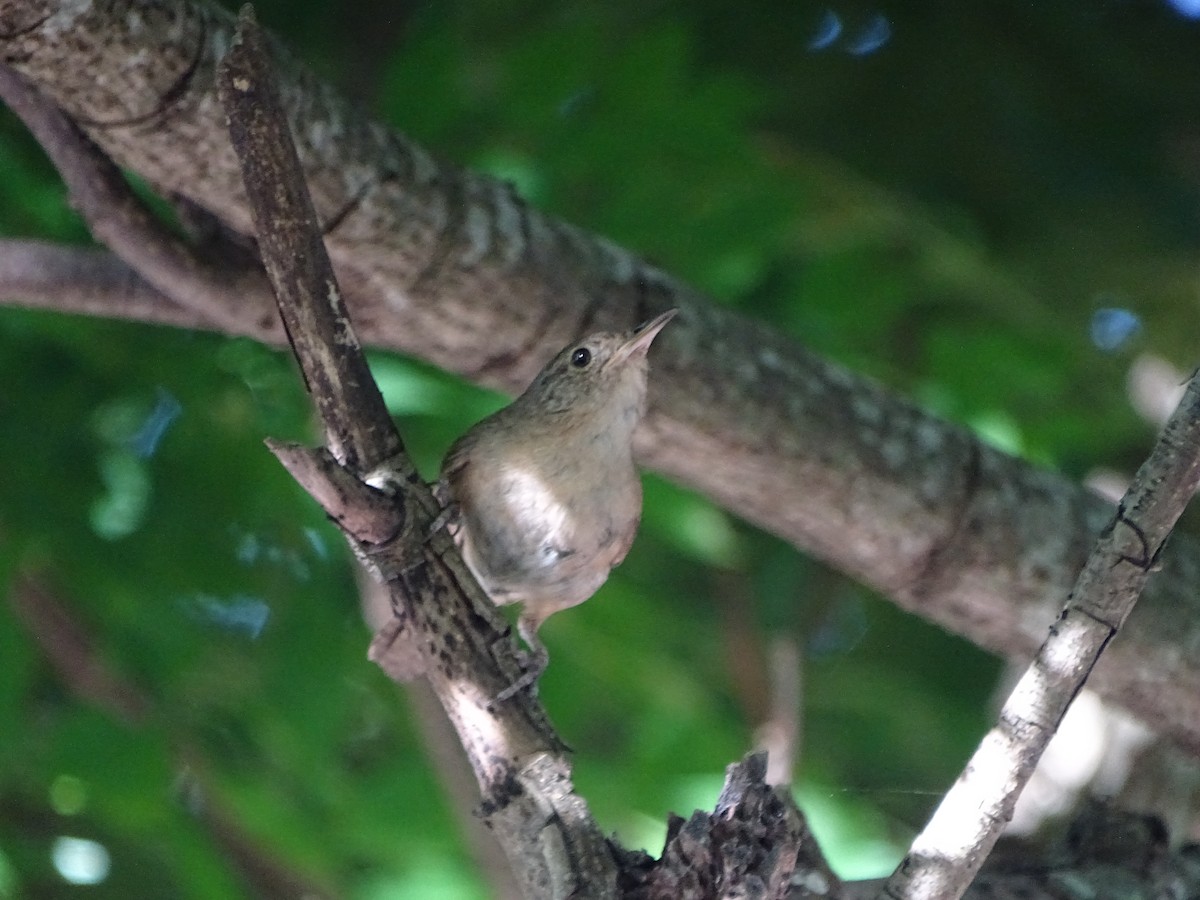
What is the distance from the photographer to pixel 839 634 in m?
6.41

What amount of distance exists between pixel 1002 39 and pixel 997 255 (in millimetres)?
735

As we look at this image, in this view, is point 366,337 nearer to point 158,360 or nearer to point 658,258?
point 158,360

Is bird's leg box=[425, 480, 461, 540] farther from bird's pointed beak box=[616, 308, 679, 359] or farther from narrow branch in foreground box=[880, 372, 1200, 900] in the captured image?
narrow branch in foreground box=[880, 372, 1200, 900]

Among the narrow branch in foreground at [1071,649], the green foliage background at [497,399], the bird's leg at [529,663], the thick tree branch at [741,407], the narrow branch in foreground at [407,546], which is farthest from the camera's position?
the green foliage background at [497,399]

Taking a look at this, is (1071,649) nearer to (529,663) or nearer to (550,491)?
(529,663)

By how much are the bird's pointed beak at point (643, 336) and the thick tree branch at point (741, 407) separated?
0.68ft

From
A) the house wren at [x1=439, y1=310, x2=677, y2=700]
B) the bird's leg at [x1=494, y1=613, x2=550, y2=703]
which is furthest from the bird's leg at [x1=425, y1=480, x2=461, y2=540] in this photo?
the bird's leg at [x1=494, y1=613, x2=550, y2=703]

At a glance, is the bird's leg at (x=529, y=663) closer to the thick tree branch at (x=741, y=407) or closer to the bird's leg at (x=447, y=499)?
the bird's leg at (x=447, y=499)

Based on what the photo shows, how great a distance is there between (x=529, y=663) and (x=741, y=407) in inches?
51.1

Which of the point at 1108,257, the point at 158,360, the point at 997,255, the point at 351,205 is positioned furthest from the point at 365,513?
the point at 1108,257

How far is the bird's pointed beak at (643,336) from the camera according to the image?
364cm

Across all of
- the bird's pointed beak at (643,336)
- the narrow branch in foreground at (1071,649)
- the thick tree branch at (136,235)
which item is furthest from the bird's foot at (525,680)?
the thick tree branch at (136,235)

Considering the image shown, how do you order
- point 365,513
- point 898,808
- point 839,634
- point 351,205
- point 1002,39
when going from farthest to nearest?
point 839,634, point 898,808, point 1002,39, point 351,205, point 365,513

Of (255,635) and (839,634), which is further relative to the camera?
(839,634)
